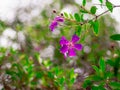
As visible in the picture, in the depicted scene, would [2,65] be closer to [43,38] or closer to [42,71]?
[42,71]

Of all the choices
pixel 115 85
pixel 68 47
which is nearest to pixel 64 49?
pixel 68 47

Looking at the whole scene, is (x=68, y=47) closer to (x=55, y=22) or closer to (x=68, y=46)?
(x=68, y=46)

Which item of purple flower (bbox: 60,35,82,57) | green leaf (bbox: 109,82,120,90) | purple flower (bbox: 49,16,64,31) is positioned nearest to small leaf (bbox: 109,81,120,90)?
green leaf (bbox: 109,82,120,90)

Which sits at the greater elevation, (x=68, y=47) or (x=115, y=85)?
(x=68, y=47)

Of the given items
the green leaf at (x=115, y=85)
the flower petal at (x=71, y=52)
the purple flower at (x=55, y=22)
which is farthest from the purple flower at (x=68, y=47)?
the green leaf at (x=115, y=85)

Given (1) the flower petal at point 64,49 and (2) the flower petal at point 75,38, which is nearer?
(2) the flower petal at point 75,38

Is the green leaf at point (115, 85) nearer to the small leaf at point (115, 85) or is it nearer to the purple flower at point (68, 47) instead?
the small leaf at point (115, 85)

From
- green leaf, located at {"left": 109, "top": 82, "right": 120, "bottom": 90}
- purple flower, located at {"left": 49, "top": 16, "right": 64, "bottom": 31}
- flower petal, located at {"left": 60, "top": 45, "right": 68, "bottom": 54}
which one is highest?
purple flower, located at {"left": 49, "top": 16, "right": 64, "bottom": 31}

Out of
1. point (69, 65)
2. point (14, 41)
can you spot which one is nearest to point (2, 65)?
point (69, 65)

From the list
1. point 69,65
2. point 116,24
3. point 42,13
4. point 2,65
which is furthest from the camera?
point 42,13

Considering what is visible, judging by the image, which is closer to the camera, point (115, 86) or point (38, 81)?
point (115, 86)

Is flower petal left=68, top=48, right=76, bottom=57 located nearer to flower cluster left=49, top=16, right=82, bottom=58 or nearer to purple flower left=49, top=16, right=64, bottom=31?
flower cluster left=49, top=16, right=82, bottom=58
